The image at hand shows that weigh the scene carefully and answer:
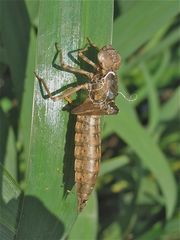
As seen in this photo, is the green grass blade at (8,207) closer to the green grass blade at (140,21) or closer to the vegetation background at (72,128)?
the vegetation background at (72,128)

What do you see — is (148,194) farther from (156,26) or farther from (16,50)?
(16,50)

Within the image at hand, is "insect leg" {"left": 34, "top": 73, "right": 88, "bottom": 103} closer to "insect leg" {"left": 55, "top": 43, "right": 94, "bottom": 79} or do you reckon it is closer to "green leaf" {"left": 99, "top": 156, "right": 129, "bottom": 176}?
"insect leg" {"left": 55, "top": 43, "right": 94, "bottom": 79}

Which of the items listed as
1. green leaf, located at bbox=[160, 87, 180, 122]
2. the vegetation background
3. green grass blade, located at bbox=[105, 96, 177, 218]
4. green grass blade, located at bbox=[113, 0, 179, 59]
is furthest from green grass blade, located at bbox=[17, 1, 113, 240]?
green leaf, located at bbox=[160, 87, 180, 122]

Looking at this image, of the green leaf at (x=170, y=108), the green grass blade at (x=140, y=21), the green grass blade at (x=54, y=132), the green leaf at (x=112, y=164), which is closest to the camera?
the green grass blade at (x=54, y=132)

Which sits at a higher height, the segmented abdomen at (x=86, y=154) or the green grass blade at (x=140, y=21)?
the green grass blade at (x=140, y=21)

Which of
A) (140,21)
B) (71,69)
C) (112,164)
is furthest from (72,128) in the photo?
(112,164)

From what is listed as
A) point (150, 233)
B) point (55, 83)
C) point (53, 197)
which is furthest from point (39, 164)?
point (150, 233)

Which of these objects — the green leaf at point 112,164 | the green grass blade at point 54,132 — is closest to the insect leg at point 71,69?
the green grass blade at point 54,132
